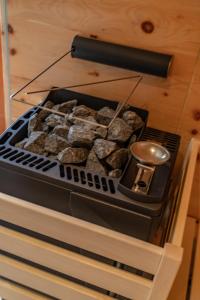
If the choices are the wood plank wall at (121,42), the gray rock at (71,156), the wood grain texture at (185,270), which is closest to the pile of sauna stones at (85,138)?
the gray rock at (71,156)

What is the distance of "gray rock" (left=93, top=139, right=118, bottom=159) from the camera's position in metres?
0.71

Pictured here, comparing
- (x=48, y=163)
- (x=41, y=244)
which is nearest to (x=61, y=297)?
(x=41, y=244)

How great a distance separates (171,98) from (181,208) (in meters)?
0.32

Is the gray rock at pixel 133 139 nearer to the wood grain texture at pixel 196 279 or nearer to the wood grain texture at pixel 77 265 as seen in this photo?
the wood grain texture at pixel 77 265

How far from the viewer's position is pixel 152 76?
84 cm

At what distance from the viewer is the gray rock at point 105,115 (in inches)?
32.0

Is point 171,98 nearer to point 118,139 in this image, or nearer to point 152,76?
point 152,76

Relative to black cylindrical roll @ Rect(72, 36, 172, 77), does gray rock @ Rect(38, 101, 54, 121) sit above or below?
below

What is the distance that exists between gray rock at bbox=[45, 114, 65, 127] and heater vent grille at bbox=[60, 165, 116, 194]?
156 mm

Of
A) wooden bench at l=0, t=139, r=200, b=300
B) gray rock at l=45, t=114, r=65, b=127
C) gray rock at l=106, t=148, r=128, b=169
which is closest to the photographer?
wooden bench at l=0, t=139, r=200, b=300

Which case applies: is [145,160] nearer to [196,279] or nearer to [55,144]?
[55,144]

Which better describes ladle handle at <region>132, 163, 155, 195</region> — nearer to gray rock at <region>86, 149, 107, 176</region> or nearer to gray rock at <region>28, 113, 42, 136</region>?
gray rock at <region>86, 149, 107, 176</region>

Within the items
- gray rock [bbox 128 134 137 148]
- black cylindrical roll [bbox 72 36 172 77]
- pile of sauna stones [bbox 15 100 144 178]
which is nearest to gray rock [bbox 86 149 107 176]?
pile of sauna stones [bbox 15 100 144 178]

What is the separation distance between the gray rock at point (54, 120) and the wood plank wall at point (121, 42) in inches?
6.0
